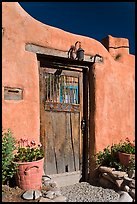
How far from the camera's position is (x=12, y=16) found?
3.76 metres

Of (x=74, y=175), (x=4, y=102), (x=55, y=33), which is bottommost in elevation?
(x=74, y=175)

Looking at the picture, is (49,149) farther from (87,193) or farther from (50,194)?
(50,194)

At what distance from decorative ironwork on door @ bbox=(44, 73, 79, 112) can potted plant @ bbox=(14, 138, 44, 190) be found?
1024 mm

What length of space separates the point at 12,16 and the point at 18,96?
136 centimetres

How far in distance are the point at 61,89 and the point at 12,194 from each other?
2.20 meters

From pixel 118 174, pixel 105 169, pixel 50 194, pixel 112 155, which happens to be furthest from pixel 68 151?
pixel 50 194

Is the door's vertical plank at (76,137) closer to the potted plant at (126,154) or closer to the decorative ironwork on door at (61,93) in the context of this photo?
the decorative ironwork on door at (61,93)

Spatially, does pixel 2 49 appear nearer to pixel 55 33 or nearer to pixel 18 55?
pixel 18 55

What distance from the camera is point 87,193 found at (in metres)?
3.90

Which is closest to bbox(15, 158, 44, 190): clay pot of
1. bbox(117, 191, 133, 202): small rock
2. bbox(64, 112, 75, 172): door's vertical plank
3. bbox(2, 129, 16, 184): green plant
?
bbox(2, 129, 16, 184): green plant

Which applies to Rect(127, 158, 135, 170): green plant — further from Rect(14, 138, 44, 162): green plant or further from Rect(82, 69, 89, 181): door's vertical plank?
Rect(14, 138, 44, 162): green plant

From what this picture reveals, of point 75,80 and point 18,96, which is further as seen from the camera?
point 75,80

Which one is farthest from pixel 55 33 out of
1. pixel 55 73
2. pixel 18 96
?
pixel 18 96

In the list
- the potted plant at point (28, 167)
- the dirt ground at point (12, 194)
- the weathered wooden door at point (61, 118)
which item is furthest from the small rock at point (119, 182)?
the dirt ground at point (12, 194)
